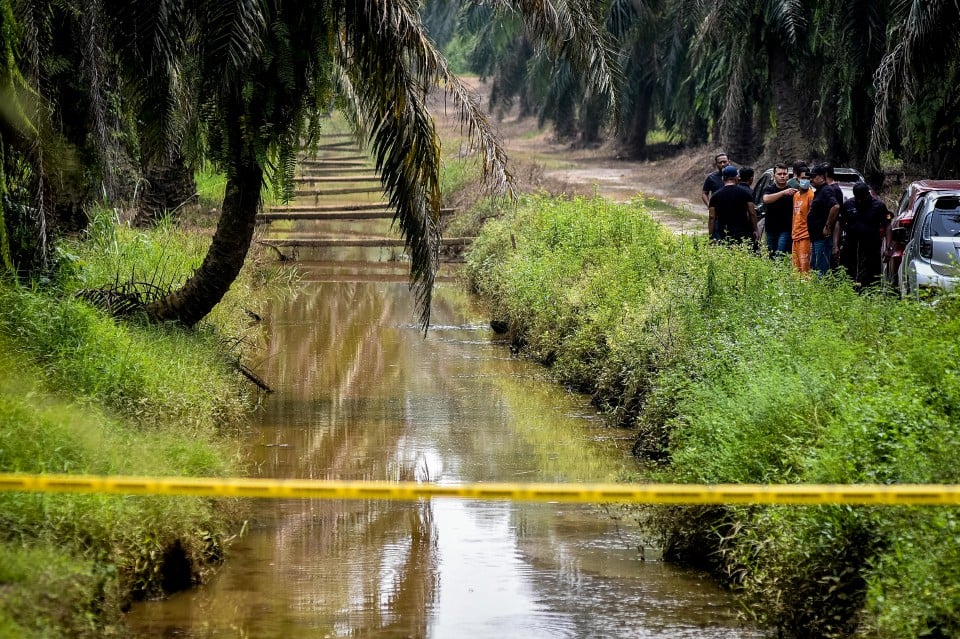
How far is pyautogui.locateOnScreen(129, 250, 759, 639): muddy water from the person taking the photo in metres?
7.25

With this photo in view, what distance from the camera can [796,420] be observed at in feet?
25.5

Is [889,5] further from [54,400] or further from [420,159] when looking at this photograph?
[54,400]

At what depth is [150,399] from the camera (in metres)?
10.2

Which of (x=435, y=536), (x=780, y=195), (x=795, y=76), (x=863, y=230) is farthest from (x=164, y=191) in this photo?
(x=795, y=76)

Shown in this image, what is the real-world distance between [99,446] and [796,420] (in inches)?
181

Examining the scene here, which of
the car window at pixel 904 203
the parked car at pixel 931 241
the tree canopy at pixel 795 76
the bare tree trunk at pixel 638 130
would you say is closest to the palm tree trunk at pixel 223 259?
the tree canopy at pixel 795 76

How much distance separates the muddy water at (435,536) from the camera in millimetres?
7246

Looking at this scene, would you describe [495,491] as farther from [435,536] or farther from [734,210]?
[734,210]

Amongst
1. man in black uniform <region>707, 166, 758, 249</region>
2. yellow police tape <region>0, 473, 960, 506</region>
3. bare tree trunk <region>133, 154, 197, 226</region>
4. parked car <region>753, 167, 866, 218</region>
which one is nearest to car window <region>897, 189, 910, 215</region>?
man in black uniform <region>707, 166, 758, 249</region>

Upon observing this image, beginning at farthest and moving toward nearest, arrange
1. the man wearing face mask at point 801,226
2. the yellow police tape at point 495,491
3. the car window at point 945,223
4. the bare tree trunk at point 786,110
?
the bare tree trunk at point 786,110 → the man wearing face mask at point 801,226 → the car window at point 945,223 → the yellow police tape at point 495,491

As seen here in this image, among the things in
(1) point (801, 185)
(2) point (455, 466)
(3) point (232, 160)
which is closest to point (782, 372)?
(2) point (455, 466)

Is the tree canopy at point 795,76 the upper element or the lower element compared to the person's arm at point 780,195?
upper

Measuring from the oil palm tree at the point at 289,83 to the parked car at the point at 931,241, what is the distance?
13.5 ft

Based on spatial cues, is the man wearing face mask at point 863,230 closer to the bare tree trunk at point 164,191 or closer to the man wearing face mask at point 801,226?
the man wearing face mask at point 801,226
